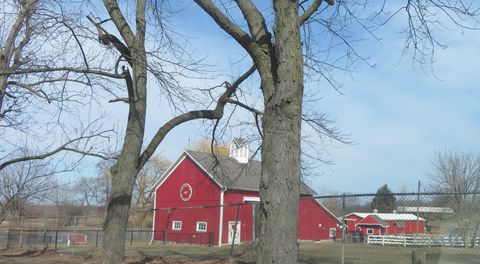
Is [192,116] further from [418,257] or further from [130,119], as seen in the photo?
[418,257]

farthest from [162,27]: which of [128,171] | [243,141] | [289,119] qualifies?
[289,119]

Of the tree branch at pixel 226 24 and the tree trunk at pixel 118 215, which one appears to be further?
the tree trunk at pixel 118 215

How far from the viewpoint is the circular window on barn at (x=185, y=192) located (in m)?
44.4

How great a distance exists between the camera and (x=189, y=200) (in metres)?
44.3

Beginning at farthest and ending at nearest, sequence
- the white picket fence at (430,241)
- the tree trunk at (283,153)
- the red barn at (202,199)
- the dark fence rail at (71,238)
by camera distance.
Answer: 1. the red barn at (202,199)
2. the dark fence rail at (71,238)
3. the white picket fence at (430,241)
4. the tree trunk at (283,153)

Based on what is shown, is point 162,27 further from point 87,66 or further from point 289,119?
point 289,119

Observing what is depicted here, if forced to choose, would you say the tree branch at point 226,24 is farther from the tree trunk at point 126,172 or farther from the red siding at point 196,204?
the red siding at point 196,204

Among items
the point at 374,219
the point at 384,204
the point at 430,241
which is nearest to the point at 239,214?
the point at 374,219

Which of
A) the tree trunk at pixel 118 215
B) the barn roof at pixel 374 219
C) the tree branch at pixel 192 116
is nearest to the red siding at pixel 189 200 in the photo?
the barn roof at pixel 374 219

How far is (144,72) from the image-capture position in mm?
11945

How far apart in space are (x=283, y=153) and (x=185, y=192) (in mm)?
39535

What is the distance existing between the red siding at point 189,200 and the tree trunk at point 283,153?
33502mm

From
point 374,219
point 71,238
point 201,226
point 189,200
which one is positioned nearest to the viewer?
point 374,219

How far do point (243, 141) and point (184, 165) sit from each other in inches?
Answer: 1201
